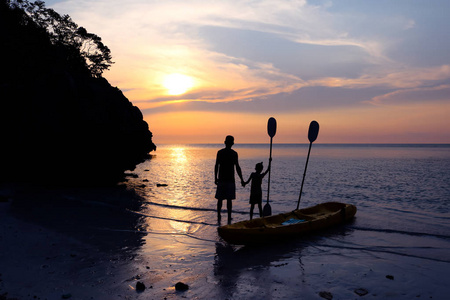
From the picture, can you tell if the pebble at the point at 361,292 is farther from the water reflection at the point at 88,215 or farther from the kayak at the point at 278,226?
the water reflection at the point at 88,215

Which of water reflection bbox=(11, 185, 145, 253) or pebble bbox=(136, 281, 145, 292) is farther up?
pebble bbox=(136, 281, 145, 292)

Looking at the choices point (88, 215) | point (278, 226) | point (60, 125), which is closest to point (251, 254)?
point (278, 226)

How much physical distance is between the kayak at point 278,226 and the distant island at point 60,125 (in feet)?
47.6

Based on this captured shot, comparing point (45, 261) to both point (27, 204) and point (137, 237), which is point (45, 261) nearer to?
point (137, 237)

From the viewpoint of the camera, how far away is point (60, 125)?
59.1 ft

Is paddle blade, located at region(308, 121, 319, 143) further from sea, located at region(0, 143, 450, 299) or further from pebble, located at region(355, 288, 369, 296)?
pebble, located at region(355, 288, 369, 296)

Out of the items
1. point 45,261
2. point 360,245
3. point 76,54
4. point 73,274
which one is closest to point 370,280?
point 360,245

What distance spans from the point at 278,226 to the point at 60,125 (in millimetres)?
15695

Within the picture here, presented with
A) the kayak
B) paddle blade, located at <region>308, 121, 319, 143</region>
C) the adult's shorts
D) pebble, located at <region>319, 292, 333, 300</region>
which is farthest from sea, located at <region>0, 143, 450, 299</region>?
paddle blade, located at <region>308, 121, 319, 143</region>

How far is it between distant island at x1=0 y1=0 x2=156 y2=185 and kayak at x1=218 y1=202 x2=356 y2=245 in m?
14.5

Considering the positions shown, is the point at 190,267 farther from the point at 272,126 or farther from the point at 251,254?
the point at 272,126

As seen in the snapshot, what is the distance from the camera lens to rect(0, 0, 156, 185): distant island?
17.9m

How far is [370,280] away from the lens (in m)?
5.79

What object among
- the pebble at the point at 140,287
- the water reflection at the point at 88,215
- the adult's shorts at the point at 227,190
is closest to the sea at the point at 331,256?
the water reflection at the point at 88,215
